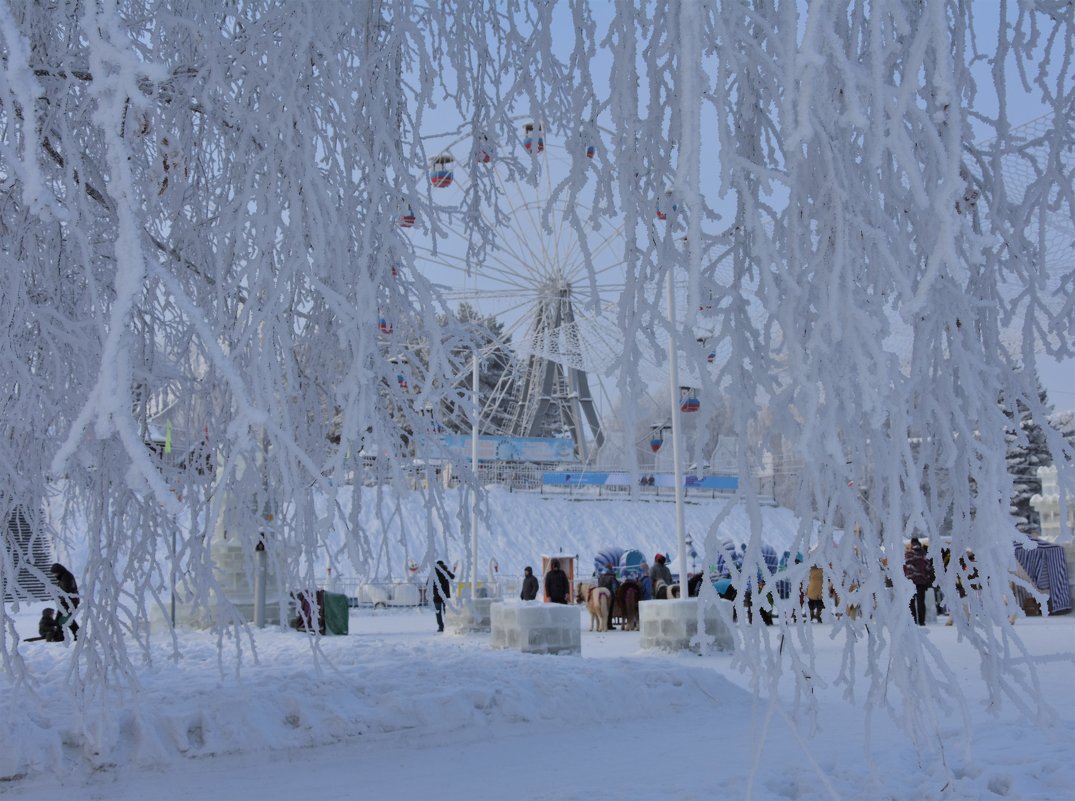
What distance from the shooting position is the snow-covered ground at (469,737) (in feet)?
15.4

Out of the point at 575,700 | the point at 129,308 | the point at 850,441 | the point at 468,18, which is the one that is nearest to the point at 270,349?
the point at 129,308

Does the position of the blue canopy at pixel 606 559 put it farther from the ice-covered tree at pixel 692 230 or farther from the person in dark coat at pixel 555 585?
the ice-covered tree at pixel 692 230

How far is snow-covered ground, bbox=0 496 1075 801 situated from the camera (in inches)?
185

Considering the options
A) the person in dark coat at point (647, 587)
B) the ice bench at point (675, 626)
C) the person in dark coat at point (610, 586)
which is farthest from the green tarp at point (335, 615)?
the ice bench at point (675, 626)

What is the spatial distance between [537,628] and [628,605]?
24.0 feet

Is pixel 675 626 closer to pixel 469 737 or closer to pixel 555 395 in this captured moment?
pixel 469 737

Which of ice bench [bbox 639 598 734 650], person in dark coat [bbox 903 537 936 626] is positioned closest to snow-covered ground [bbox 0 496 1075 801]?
person in dark coat [bbox 903 537 936 626]

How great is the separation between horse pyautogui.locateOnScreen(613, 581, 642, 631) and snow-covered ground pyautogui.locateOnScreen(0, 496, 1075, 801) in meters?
9.19

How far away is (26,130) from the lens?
1613 millimetres

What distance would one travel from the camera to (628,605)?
58.1ft

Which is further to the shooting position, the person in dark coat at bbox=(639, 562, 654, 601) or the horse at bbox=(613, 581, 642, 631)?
the person in dark coat at bbox=(639, 562, 654, 601)

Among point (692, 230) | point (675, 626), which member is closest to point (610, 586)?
point (675, 626)

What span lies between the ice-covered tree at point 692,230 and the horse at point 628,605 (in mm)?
14405

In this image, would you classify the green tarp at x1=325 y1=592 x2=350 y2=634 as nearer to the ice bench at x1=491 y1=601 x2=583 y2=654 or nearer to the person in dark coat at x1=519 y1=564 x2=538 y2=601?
the person in dark coat at x1=519 y1=564 x2=538 y2=601
